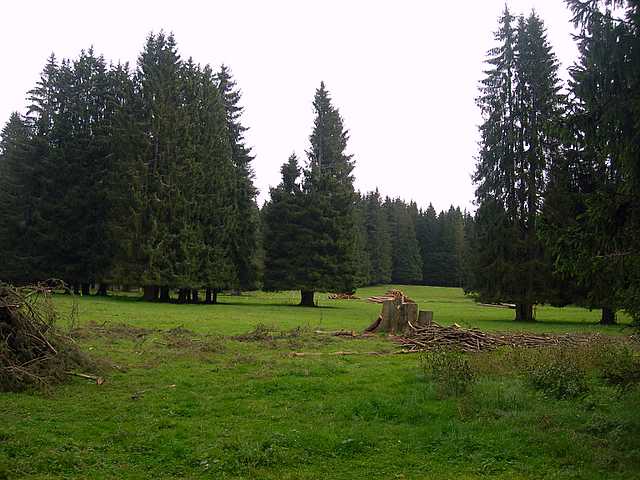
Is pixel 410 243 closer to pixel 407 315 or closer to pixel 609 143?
pixel 407 315

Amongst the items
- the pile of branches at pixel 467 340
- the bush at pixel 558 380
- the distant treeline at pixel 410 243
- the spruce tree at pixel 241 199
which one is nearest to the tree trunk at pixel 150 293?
the spruce tree at pixel 241 199

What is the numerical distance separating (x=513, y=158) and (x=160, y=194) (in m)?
22.9

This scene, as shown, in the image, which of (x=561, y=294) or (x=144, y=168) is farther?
(x=144, y=168)

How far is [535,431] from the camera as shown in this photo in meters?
7.91

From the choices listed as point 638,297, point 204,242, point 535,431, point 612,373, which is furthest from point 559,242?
point 204,242

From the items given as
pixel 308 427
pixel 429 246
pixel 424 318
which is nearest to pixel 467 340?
pixel 424 318

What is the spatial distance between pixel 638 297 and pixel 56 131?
4456 centimetres

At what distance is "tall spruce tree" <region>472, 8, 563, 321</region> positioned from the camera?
31531 mm

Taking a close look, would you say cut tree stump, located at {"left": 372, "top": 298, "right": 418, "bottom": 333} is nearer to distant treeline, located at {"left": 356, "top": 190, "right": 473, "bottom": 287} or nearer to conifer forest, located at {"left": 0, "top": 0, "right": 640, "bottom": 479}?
conifer forest, located at {"left": 0, "top": 0, "right": 640, "bottom": 479}

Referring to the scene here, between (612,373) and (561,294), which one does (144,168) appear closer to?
(561,294)

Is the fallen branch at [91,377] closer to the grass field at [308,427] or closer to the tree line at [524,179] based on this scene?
the grass field at [308,427]

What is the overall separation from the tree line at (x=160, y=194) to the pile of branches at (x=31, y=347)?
86.0 feet

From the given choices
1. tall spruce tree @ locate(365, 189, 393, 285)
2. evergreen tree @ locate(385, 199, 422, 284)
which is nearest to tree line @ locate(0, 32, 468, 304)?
tall spruce tree @ locate(365, 189, 393, 285)

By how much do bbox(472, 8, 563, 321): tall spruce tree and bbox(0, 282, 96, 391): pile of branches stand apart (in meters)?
24.9
